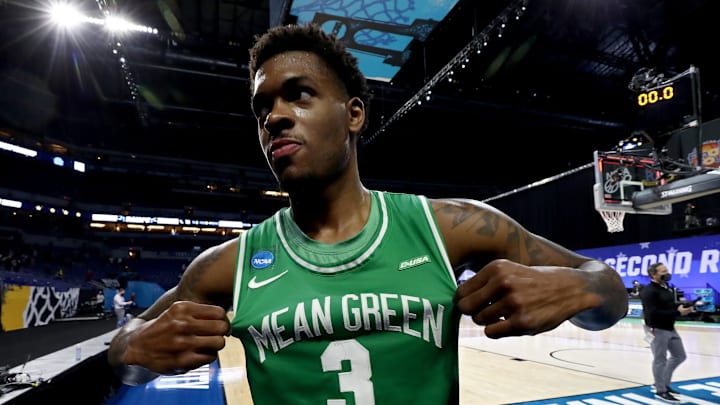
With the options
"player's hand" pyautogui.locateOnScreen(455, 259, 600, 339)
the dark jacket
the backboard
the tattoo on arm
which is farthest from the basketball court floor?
"player's hand" pyautogui.locateOnScreen(455, 259, 600, 339)

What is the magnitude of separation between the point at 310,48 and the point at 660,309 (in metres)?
5.46

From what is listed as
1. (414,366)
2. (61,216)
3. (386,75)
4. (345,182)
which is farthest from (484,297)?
(61,216)

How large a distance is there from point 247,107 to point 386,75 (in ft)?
23.9

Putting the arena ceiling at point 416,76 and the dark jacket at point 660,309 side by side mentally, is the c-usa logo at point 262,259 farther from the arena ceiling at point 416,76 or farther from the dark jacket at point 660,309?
the arena ceiling at point 416,76

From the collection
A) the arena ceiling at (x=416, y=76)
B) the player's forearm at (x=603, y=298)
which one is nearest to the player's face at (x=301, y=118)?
the player's forearm at (x=603, y=298)

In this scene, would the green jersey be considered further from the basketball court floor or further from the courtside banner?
the courtside banner

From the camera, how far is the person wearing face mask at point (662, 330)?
4598 mm

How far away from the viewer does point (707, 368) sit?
579 cm

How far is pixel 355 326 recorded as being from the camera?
3.45 ft

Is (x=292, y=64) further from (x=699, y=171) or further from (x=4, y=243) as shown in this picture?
(x=4, y=243)

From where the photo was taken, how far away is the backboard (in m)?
8.14

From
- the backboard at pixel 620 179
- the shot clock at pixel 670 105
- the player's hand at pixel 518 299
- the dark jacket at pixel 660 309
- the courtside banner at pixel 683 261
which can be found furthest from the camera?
the courtside banner at pixel 683 261

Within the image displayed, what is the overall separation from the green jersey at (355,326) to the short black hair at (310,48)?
492 mm

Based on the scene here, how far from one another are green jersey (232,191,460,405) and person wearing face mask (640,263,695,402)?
477cm
